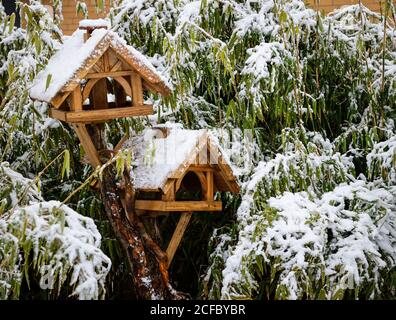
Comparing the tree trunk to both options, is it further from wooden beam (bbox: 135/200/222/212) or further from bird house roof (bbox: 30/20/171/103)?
bird house roof (bbox: 30/20/171/103)

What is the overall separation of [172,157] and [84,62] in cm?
55

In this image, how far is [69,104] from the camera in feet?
10.5

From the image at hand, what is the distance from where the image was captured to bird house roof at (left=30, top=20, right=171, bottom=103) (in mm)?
3066

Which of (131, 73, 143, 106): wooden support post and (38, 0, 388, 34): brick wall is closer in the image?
(131, 73, 143, 106): wooden support post

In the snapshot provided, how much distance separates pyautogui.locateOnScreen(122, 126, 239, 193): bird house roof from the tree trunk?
10cm

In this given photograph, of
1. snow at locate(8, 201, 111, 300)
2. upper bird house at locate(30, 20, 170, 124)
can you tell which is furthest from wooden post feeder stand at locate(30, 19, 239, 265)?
snow at locate(8, 201, 111, 300)

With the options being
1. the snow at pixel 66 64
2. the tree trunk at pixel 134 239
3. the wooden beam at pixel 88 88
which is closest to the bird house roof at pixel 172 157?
the tree trunk at pixel 134 239

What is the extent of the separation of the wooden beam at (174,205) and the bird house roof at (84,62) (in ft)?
1.66

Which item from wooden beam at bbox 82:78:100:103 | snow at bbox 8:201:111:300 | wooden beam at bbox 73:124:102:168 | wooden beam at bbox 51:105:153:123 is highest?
wooden beam at bbox 82:78:100:103

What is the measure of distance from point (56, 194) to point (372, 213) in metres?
1.69

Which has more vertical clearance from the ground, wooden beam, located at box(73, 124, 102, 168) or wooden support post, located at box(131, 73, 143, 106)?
wooden support post, located at box(131, 73, 143, 106)

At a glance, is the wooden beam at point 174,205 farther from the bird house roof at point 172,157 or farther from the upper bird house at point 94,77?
the upper bird house at point 94,77

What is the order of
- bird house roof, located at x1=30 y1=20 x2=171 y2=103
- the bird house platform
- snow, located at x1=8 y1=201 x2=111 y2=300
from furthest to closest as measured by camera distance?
the bird house platform → bird house roof, located at x1=30 y1=20 x2=171 y2=103 → snow, located at x1=8 y1=201 x2=111 y2=300
